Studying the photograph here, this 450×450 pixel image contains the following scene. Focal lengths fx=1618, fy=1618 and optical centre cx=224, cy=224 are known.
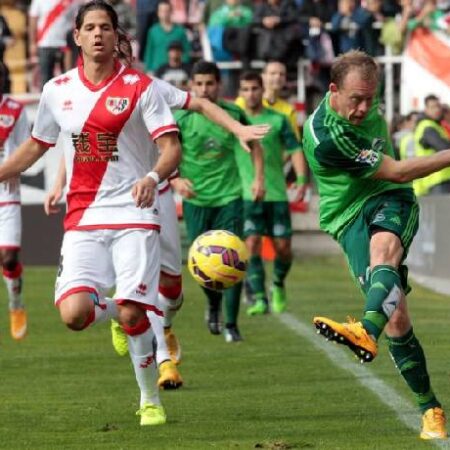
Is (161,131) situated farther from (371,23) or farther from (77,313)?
(371,23)

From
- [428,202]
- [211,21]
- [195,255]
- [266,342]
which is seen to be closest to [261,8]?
[211,21]

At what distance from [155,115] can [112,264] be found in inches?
34.7

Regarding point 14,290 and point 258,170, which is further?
point 14,290

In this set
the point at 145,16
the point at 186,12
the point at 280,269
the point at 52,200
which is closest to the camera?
the point at 52,200

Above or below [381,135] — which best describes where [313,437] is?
below

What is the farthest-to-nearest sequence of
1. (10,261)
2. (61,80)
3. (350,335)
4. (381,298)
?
1. (10,261)
2. (61,80)
3. (381,298)
4. (350,335)

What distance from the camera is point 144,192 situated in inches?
339

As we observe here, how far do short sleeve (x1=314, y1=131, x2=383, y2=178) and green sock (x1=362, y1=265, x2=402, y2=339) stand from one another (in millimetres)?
520

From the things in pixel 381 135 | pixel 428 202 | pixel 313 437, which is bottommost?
pixel 428 202

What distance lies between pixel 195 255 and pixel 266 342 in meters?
2.25

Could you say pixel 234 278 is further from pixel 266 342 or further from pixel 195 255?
pixel 266 342

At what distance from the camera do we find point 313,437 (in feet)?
28.4

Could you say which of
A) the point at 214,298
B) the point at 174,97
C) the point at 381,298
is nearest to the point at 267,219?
the point at 214,298

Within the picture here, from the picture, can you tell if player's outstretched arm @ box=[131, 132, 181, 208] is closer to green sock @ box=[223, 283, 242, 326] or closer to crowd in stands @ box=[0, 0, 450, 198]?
green sock @ box=[223, 283, 242, 326]
